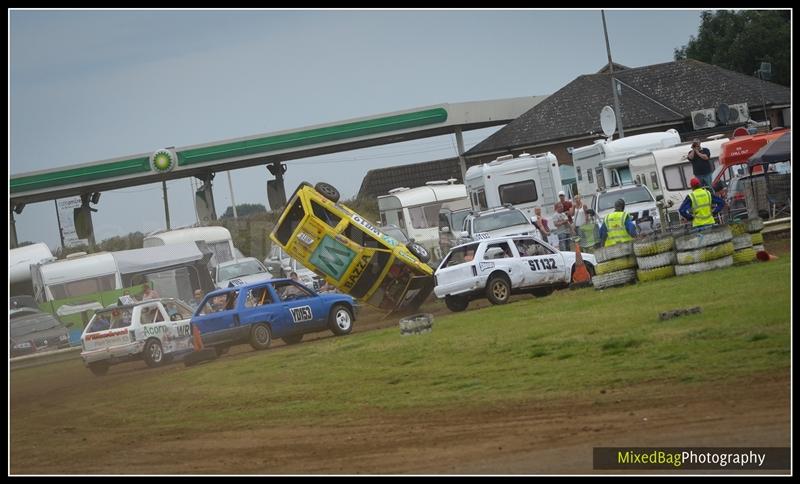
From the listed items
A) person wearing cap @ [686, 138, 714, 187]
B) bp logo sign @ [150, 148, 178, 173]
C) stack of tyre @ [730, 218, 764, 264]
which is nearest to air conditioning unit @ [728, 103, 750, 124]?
person wearing cap @ [686, 138, 714, 187]

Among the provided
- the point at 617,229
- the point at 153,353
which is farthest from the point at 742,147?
the point at 153,353

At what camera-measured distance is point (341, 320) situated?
2450cm

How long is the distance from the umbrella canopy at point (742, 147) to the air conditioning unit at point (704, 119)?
1798 centimetres

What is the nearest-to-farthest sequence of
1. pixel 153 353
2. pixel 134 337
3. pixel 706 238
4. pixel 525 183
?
1. pixel 706 238
2. pixel 134 337
3. pixel 153 353
4. pixel 525 183

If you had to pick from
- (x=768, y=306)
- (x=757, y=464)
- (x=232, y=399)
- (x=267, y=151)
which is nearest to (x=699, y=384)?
(x=757, y=464)

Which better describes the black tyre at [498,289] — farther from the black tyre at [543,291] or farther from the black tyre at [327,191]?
the black tyre at [327,191]

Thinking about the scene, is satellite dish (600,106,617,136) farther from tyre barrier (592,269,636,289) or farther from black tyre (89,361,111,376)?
black tyre (89,361,111,376)

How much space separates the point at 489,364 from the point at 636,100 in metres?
44.9

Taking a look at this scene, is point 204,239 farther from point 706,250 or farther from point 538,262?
point 706,250

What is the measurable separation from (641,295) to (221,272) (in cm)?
1858

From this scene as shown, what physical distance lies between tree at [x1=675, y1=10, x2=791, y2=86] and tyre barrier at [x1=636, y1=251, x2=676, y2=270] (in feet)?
184

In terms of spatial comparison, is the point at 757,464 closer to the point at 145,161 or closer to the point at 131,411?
the point at 131,411

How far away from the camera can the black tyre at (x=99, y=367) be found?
2400cm

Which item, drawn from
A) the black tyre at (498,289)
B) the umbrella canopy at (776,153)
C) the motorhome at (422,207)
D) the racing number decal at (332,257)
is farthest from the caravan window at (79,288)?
the umbrella canopy at (776,153)
